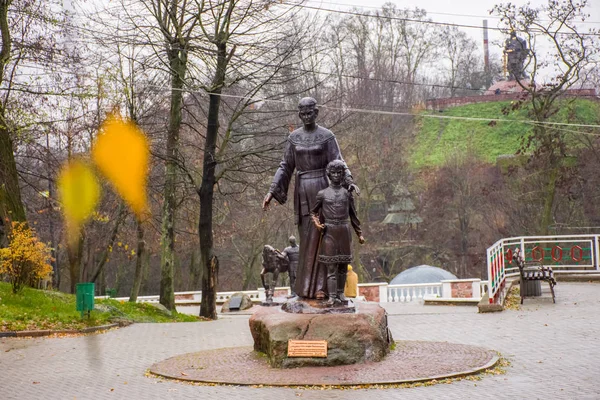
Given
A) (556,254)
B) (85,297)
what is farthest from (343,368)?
(556,254)

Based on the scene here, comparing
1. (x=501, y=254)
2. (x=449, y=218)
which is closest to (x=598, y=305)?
(x=501, y=254)

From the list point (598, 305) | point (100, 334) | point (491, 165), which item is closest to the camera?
point (100, 334)

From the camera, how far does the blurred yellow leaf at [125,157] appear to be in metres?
26.9

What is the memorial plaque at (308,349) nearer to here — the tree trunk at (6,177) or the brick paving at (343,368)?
the brick paving at (343,368)

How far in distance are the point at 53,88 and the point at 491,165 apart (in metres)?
45.3

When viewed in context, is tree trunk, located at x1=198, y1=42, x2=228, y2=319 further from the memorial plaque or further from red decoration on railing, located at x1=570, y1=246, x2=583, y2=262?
the memorial plaque

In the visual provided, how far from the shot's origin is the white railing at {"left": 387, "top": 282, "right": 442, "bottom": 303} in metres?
31.0

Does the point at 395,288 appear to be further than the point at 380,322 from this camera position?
Yes

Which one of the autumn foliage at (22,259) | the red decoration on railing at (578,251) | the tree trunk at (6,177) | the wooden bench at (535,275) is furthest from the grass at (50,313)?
the red decoration on railing at (578,251)

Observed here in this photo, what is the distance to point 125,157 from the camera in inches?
1088

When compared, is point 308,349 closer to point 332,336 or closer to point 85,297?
point 332,336

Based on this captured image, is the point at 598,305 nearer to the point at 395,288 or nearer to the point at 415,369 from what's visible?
the point at 415,369

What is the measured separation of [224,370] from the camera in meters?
10.9

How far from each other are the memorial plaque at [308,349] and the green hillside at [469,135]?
54536 mm
